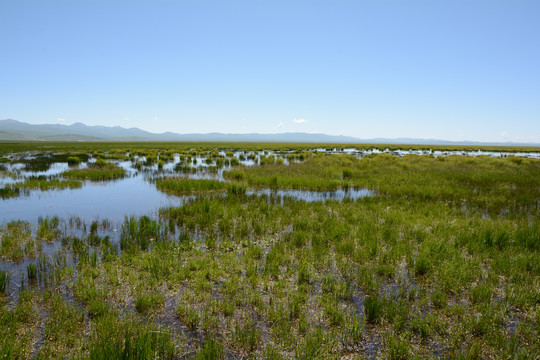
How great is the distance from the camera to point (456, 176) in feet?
76.0

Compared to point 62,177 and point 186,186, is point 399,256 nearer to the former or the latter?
point 186,186

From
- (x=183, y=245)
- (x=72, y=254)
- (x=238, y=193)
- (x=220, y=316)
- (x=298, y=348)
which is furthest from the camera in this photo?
(x=238, y=193)

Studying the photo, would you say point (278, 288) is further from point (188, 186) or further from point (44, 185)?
point (44, 185)

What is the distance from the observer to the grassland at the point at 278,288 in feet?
15.1

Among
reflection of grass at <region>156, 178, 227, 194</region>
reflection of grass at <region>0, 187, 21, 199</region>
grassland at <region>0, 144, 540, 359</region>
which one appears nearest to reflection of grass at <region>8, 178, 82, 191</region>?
reflection of grass at <region>0, 187, 21, 199</region>

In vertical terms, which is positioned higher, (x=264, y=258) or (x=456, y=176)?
(x=456, y=176)

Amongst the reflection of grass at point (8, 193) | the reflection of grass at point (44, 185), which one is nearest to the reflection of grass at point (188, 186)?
the reflection of grass at point (44, 185)

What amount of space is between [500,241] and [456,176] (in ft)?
54.4

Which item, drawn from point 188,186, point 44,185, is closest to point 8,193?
point 44,185

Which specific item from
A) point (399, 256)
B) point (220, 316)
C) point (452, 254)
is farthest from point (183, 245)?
point (452, 254)

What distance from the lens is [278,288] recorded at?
640 centimetres

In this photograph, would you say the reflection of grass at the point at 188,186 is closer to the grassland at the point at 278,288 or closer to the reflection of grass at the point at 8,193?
the grassland at the point at 278,288

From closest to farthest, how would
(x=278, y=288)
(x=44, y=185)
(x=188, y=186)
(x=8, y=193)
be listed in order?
(x=278, y=288) < (x=8, y=193) < (x=44, y=185) < (x=188, y=186)

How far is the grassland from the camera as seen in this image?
4598 millimetres
